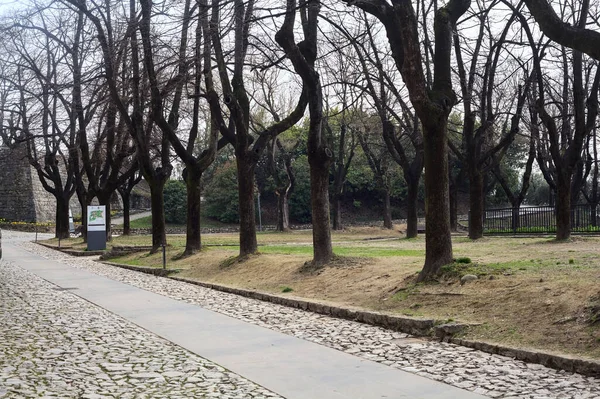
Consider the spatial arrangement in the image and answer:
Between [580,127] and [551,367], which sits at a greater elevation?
[580,127]

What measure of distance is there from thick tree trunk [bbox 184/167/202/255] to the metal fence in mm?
13015

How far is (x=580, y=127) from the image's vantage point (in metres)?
21.4

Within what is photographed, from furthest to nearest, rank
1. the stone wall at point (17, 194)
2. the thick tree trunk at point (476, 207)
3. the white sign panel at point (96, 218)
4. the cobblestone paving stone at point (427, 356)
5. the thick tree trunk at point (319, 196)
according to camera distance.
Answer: the stone wall at point (17, 194), the white sign panel at point (96, 218), the thick tree trunk at point (476, 207), the thick tree trunk at point (319, 196), the cobblestone paving stone at point (427, 356)

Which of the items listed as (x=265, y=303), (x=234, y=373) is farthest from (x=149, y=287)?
(x=234, y=373)

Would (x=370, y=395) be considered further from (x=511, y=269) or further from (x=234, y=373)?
(x=511, y=269)

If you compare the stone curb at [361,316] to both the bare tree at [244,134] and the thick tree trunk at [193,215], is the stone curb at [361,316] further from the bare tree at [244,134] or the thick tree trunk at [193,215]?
the thick tree trunk at [193,215]

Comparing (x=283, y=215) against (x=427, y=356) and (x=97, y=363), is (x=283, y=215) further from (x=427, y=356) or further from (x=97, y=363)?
(x=97, y=363)

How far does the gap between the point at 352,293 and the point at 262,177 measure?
54264 mm

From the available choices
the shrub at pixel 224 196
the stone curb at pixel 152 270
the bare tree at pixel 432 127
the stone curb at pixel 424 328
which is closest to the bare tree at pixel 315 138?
the stone curb at pixel 424 328

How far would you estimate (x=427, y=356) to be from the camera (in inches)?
321

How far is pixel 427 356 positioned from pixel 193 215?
15.8m

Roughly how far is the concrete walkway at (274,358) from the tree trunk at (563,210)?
→ 482 inches

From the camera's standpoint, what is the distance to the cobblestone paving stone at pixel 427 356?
6.53m

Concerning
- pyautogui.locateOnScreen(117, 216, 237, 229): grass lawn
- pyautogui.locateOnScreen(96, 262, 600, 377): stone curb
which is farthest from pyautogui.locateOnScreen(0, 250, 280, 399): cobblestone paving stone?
pyautogui.locateOnScreen(117, 216, 237, 229): grass lawn
